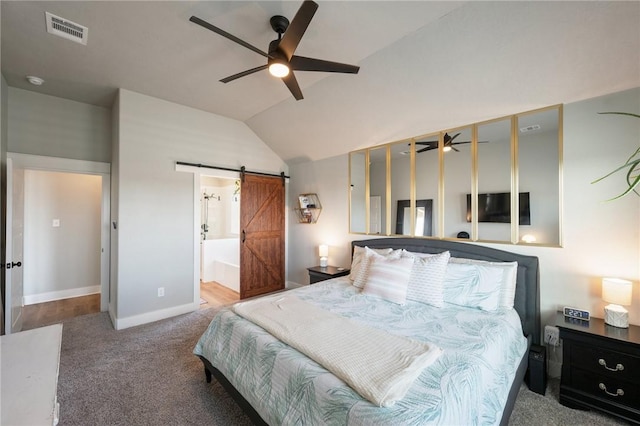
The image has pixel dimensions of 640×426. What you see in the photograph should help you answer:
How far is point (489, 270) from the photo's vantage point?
8.11 feet

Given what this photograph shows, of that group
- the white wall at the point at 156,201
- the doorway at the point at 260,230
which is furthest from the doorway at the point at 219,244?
the white wall at the point at 156,201

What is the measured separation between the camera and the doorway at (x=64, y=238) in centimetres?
402

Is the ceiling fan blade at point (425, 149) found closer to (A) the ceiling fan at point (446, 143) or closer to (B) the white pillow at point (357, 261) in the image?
(A) the ceiling fan at point (446, 143)

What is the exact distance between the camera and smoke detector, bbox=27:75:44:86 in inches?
120

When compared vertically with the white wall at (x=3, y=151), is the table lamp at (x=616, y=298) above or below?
below

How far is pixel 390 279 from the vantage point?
2.58 m

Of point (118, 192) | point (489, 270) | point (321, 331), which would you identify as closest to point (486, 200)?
point (489, 270)

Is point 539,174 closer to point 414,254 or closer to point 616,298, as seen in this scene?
point 616,298

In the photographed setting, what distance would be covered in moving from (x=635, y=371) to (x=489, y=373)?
4.04 feet

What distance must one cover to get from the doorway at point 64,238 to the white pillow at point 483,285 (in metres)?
4.78

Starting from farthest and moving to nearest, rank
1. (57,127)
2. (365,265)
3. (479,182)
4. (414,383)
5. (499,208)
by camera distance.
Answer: (57,127), (365,265), (479,182), (499,208), (414,383)

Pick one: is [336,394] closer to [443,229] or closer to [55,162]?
[443,229]

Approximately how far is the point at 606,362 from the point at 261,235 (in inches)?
173

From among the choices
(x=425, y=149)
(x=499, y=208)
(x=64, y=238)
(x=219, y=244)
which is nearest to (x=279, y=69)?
(x=425, y=149)
